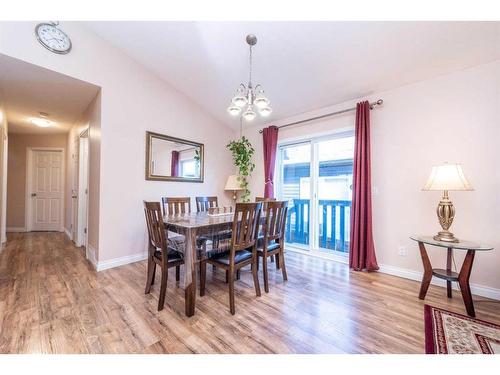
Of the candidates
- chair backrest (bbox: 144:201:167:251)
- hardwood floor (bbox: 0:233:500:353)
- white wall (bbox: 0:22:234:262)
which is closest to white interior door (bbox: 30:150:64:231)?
hardwood floor (bbox: 0:233:500:353)

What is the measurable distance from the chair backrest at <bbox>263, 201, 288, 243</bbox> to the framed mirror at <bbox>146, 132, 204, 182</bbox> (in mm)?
2000

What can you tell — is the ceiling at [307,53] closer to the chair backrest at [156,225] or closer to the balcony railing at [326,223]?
the balcony railing at [326,223]

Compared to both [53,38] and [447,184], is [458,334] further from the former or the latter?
[53,38]

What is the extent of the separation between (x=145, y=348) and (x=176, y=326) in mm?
269

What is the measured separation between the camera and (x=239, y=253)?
212 cm

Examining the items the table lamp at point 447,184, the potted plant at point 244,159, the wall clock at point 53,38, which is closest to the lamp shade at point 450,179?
the table lamp at point 447,184

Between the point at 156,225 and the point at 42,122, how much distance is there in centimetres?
408

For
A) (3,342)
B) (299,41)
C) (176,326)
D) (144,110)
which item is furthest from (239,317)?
(144,110)

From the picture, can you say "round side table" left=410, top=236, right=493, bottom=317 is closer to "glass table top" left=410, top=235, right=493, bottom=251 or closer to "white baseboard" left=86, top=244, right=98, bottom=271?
"glass table top" left=410, top=235, right=493, bottom=251

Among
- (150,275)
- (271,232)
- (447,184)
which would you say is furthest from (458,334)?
(150,275)

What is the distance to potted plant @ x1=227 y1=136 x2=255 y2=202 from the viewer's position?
424 cm
